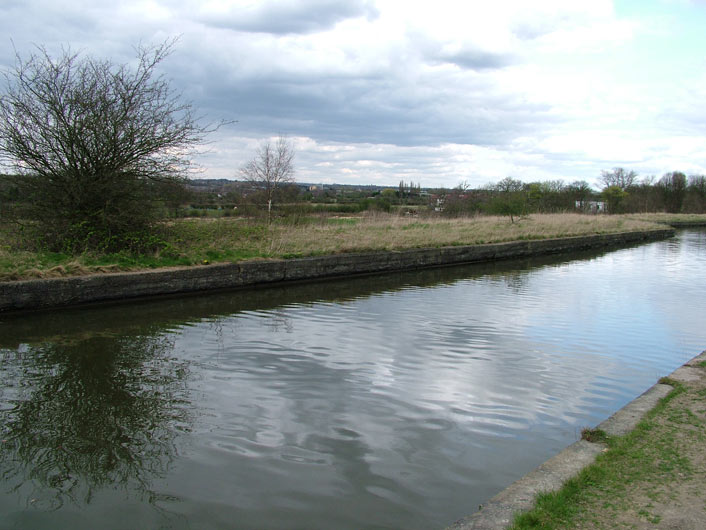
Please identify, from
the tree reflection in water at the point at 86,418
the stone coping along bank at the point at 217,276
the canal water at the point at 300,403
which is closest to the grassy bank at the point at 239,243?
the stone coping along bank at the point at 217,276

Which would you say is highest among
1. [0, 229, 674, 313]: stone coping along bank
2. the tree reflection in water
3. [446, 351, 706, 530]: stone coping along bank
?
[0, 229, 674, 313]: stone coping along bank

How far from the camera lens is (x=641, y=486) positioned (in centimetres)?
304

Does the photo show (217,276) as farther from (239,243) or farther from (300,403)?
(300,403)

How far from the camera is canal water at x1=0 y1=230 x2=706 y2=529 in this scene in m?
3.36

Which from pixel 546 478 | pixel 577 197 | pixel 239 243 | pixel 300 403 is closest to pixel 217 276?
pixel 239 243

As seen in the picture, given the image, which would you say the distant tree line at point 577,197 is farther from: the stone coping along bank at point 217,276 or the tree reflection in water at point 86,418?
the tree reflection in water at point 86,418

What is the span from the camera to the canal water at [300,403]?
3.36m

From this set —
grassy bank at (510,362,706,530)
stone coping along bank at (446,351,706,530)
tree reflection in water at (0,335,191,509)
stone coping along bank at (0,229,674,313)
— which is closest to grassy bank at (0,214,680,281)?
stone coping along bank at (0,229,674,313)

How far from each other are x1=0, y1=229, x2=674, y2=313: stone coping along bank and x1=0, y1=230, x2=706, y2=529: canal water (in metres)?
0.39

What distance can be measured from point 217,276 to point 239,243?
8.75 feet

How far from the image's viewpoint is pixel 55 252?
35.6 ft

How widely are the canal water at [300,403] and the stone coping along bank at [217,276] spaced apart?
0.39 m

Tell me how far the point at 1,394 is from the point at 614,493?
17.1 ft

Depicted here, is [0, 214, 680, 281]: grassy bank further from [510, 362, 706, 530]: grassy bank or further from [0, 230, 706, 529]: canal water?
[510, 362, 706, 530]: grassy bank
